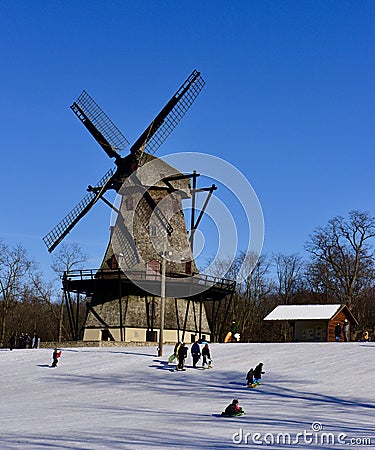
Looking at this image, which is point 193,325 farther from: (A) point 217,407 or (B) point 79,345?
(A) point 217,407

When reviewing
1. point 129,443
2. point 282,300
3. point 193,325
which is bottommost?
point 129,443

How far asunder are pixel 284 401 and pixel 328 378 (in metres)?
4.92

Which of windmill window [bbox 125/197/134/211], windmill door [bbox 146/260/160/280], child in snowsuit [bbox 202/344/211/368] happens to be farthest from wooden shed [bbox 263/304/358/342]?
child in snowsuit [bbox 202/344/211/368]

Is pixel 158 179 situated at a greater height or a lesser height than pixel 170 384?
greater

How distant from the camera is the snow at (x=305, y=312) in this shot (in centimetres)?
4778

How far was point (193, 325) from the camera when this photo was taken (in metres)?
52.4

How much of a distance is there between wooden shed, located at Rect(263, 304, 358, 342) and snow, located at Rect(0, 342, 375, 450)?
29.3 feet

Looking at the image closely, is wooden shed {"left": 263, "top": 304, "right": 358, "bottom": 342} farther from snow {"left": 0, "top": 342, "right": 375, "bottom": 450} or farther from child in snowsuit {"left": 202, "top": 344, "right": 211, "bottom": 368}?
child in snowsuit {"left": 202, "top": 344, "right": 211, "bottom": 368}

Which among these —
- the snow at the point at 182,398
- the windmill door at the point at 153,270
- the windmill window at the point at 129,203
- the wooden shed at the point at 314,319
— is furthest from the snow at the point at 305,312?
the windmill window at the point at 129,203

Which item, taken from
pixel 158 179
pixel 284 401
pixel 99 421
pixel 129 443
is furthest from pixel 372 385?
pixel 158 179

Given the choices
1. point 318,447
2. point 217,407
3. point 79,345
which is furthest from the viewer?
point 79,345

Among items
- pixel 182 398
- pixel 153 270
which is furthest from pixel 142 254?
pixel 182 398

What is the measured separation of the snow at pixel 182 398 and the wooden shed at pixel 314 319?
894cm

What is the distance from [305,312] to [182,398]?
24.0 meters
